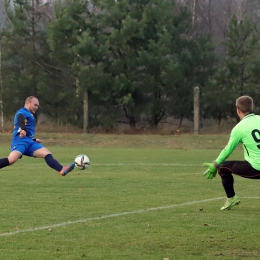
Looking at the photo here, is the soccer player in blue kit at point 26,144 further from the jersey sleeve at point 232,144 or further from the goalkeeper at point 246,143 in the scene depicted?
the jersey sleeve at point 232,144

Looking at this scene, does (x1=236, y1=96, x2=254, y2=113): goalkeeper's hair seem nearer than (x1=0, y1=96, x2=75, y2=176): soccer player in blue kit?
Yes

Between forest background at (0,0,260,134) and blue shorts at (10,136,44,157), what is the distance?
1995 centimetres

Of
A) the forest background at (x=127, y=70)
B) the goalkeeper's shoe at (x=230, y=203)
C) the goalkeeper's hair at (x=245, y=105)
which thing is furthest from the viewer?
the forest background at (x=127, y=70)

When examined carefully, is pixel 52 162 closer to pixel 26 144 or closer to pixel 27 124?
pixel 26 144

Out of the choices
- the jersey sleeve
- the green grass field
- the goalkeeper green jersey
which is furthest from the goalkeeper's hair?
the green grass field

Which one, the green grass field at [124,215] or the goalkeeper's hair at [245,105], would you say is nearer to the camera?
the green grass field at [124,215]

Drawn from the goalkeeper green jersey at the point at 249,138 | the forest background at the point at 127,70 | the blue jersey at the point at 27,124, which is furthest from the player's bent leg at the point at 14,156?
the forest background at the point at 127,70

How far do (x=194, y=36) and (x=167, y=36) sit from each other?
4.20 metres

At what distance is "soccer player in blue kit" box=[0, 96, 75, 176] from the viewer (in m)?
12.2

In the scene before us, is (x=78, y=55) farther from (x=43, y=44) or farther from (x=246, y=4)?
(x=246, y=4)

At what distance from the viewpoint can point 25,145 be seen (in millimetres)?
12344

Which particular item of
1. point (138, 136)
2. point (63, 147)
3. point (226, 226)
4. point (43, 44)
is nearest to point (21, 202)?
point (226, 226)

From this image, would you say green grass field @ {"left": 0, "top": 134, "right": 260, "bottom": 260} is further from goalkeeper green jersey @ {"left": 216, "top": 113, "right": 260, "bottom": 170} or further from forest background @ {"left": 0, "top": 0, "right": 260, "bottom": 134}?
forest background @ {"left": 0, "top": 0, "right": 260, "bottom": 134}

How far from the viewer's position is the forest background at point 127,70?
109 ft
